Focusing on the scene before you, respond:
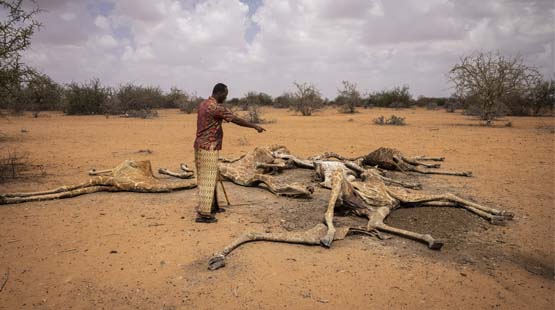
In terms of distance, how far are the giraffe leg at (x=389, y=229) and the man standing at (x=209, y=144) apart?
5.87 ft

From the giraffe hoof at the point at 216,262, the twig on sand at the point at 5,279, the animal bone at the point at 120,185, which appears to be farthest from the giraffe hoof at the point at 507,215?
the twig on sand at the point at 5,279

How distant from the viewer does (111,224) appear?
4574mm

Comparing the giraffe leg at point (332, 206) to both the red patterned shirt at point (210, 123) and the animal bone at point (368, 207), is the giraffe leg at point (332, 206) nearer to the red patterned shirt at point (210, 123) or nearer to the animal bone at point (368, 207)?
the animal bone at point (368, 207)

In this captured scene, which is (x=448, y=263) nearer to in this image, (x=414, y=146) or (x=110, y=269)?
(x=110, y=269)

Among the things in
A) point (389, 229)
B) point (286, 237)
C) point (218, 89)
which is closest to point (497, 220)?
point (389, 229)

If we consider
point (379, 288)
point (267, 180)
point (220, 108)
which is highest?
point (220, 108)

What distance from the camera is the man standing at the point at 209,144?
4.61 meters

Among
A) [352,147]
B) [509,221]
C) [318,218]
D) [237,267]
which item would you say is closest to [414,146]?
[352,147]

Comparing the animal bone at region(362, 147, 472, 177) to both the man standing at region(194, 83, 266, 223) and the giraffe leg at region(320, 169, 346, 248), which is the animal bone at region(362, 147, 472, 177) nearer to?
the giraffe leg at region(320, 169, 346, 248)

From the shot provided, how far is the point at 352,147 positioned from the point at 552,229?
22.0 feet

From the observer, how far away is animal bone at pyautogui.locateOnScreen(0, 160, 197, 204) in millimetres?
5373

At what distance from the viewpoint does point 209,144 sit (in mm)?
4645

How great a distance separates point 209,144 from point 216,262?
162 cm

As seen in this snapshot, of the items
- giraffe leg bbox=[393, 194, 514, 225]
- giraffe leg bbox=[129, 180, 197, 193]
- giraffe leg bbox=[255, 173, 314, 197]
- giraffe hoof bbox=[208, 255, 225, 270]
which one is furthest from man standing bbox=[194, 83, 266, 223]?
giraffe leg bbox=[393, 194, 514, 225]
